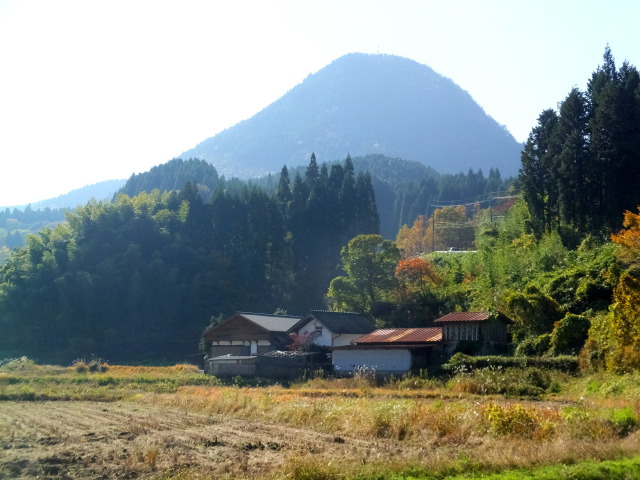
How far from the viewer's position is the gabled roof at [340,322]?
3753 centimetres

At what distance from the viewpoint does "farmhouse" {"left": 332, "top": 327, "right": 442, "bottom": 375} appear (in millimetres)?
30078

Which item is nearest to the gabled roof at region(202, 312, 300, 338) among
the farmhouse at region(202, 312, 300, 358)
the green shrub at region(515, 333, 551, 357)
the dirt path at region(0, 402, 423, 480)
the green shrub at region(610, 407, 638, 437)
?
the farmhouse at region(202, 312, 300, 358)

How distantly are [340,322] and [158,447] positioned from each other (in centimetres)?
2571

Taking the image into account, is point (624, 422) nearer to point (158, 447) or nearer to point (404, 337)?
point (158, 447)

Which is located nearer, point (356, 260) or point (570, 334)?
point (570, 334)

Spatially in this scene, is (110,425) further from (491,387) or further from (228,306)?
(228,306)

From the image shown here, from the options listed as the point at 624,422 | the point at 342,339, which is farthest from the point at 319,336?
the point at 624,422

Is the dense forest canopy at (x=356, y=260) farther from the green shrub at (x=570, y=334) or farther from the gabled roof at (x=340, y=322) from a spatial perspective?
the gabled roof at (x=340, y=322)

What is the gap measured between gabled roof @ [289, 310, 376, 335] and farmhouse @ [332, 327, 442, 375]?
4521 mm

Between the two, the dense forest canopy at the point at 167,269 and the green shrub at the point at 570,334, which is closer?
the green shrub at the point at 570,334

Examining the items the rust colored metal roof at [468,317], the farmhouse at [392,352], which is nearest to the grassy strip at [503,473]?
the farmhouse at [392,352]

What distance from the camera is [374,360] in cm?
3123

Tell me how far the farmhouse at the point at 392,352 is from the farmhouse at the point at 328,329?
433 centimetres

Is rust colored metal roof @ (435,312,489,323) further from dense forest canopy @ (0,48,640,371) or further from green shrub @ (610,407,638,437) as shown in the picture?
green shrub @ (610,407,638,437)
